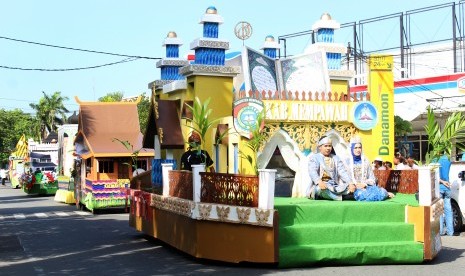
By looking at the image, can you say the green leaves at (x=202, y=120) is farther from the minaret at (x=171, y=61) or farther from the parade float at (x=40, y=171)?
the parade float at (x=40, y=171)

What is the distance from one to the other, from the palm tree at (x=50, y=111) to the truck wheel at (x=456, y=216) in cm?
7404

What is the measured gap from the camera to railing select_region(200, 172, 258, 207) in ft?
33.9

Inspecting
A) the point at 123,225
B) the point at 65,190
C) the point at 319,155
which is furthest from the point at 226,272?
the point at 65,190

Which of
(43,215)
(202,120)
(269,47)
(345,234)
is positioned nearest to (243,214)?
(345,234)

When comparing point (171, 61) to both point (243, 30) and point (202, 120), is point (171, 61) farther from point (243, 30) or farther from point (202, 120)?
point (202, 120)

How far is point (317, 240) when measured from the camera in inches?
413

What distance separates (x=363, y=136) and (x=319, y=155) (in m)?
4.80

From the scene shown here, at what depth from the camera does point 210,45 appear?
1662cm

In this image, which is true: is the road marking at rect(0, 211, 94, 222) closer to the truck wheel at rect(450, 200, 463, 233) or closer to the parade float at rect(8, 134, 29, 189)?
the truck wheel at rect(450, 200, 463, 233)

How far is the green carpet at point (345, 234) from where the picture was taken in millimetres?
10328

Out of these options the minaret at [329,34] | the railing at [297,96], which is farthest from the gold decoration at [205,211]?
the minaret at [329,34]

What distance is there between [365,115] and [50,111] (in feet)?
242

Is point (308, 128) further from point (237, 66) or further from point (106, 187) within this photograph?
point (106, 187)

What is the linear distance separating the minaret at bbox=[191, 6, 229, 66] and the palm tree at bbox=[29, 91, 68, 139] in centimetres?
7119
